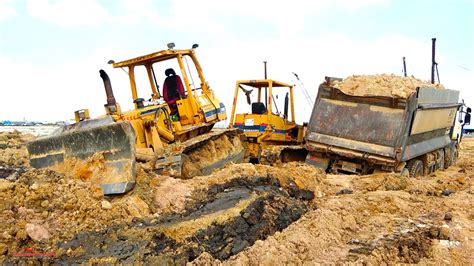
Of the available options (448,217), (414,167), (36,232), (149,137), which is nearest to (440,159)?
(414,167)

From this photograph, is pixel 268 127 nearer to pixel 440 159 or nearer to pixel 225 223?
pixel 440 159

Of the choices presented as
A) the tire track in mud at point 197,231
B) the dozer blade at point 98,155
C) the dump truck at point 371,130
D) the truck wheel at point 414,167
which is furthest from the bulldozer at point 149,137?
the truck wheel at point 414,167

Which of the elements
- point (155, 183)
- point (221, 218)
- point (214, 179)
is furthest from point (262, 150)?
point (221, 218)

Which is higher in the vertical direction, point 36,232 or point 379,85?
point 379,85

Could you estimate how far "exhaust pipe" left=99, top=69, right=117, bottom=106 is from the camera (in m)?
7.47

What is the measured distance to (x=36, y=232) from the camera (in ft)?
15.1

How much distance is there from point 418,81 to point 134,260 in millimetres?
8412

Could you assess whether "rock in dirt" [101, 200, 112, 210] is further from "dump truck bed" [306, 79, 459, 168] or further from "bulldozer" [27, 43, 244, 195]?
"dump truck bed" [306, 79, 459, 168]

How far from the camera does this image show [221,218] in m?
5.12

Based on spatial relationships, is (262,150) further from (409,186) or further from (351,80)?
(409,186)

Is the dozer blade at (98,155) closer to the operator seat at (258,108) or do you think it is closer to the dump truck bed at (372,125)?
the dump truck bed at (372,125)

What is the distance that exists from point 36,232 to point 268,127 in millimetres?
7811

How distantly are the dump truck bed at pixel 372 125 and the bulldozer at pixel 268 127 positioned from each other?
51.7 inches

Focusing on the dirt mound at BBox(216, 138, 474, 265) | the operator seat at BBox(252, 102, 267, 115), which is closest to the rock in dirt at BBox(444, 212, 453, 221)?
the dirt mound at BBox(216, 138, 474, 265)
